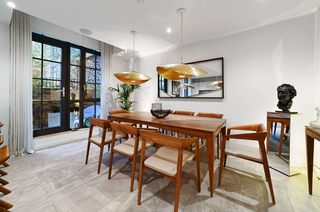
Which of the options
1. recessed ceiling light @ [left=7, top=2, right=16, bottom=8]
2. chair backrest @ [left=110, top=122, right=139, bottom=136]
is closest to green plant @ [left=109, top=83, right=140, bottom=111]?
recessed ceiling light @ [left=7, top=2, right=16, bottom=8]

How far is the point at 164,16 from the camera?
231 cm

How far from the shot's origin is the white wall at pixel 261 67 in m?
2.23

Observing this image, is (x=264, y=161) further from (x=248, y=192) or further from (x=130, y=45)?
(x=130, y=45)

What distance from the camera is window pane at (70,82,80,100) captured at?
3508mm

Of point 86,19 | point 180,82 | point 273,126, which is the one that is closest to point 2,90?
point 86,19

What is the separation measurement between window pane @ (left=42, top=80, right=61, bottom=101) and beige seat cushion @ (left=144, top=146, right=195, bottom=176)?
3162mm

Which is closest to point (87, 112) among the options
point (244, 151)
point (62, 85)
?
point (62, 85)

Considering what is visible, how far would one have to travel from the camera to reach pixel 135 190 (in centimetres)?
157

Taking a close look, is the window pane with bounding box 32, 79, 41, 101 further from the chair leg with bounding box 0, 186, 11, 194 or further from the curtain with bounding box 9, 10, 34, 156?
the chair leg with bounding box 0, 186, 11, 194

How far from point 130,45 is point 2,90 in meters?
2.78

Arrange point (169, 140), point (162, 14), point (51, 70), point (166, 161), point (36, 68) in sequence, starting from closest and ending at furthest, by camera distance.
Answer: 1. point (169, 140)
2. point (166, 161)
3. point (162, 14)
4. point (36, 68)
5. point (51, 70)

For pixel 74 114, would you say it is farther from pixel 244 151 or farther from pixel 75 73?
pixel 244 151

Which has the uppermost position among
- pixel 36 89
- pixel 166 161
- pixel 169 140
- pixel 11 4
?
pixel 11 4

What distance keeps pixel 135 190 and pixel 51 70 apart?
3.38 metres
